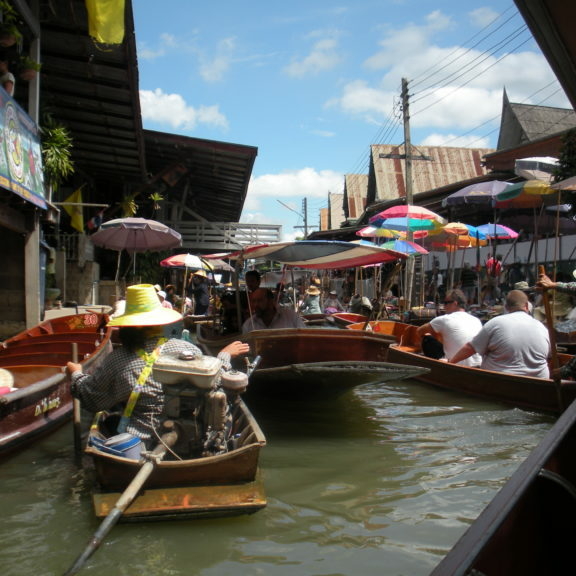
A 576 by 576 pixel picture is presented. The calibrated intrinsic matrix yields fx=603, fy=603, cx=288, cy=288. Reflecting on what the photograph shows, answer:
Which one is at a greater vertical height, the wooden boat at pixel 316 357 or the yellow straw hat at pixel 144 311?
the yellow straw hat at pixel 144 311

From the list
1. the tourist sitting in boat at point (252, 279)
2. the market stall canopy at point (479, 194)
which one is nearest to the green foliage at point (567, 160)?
the market stall canopy at point (479, 194)

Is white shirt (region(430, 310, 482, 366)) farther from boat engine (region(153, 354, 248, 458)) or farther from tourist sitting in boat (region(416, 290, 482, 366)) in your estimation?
boat engine (region(153, 354, 248, 458))

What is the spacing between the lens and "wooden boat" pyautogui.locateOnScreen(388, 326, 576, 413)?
21.7 feet

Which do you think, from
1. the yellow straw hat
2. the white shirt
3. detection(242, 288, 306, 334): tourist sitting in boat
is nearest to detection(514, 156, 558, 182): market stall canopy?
the white shirt

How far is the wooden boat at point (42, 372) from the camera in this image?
17.3 ft

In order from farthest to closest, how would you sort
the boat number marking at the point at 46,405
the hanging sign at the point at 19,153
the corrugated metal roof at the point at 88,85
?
the corrugated metal roof at the point at 88,85, the hanging sign at the point at 19,153, the boat number marking at the point at 46,405

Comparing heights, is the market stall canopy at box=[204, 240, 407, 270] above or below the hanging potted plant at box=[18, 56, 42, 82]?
below

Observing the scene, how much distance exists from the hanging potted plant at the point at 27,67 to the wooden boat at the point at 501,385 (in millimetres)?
7037

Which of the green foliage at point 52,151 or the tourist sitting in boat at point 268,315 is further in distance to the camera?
the green foliage at point 52,151

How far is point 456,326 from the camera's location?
8.08 metres

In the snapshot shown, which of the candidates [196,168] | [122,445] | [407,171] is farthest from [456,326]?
[196,168]

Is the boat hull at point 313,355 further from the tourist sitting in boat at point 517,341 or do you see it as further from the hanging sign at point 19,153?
the hanging sign at point 19,153

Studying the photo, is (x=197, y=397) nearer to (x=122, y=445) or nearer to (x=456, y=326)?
(x=122, y=445)

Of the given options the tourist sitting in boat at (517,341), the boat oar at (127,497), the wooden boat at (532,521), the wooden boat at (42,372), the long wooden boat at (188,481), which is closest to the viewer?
the wooden boat at (532,521)
